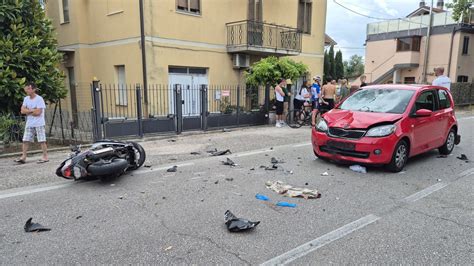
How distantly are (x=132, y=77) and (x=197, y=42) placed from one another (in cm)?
314

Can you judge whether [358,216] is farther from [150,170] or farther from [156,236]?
[150,170]

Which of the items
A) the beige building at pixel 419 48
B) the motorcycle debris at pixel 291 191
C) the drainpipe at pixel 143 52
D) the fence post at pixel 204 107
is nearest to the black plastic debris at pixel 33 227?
the motorcycle debris at pixel 291 191

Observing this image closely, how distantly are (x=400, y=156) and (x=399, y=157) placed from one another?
4cm

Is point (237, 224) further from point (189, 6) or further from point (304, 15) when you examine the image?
point (304, 15)

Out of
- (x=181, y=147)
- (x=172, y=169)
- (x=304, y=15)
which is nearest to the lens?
(x=172, y=169)

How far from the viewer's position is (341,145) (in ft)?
21.2

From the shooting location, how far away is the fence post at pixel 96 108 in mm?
9359

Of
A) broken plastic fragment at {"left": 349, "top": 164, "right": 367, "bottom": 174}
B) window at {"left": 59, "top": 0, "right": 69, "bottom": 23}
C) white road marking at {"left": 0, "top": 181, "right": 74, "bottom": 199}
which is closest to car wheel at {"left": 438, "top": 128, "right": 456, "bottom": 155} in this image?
broken plastic fragment at {"left": 349, "top": 164, "right": 367, "bottom": 174}

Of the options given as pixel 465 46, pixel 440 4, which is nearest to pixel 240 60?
pixel 465 46

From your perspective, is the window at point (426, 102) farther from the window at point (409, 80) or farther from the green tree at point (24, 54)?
the window at point (409, 80)

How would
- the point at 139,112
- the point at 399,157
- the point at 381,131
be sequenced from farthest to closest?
the point at 139,112 < the point at 399,157 < the point at 381,131

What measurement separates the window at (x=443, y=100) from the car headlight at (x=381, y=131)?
92.9 inches

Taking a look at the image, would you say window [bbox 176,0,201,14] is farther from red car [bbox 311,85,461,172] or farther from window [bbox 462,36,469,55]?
window [bbox 462,36,469,55]

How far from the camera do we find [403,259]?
3320 mm
